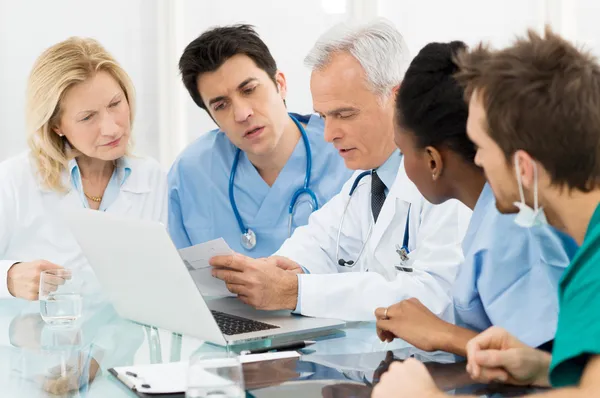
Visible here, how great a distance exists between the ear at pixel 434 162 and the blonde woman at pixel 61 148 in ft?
3.77

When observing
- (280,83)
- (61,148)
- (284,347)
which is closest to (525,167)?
(284,347)

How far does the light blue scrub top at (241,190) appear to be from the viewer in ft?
8.33

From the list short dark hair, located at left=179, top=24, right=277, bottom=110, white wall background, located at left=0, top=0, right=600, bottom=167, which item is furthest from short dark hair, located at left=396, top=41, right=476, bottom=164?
white wall background, located at left=0, top=0, right=600, bottom=167

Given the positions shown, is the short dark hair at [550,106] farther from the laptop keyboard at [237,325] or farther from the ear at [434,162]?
the laptop keyboard at [237,325]

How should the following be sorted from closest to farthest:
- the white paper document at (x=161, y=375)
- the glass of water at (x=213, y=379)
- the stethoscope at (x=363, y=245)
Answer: the glass of water at (x=213, y=379) → the white paper document at (x=161, y=375) → the stethoscope at (x=363, y=245)

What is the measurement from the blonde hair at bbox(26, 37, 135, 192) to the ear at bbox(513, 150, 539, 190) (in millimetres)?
1556

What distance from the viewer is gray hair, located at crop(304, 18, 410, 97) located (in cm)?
188

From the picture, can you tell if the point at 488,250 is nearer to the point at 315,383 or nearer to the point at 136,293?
the point at 315,383

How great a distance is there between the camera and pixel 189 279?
1427 millimetres

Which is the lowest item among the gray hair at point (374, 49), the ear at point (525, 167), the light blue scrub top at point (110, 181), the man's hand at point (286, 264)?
the man's hand at point (286, 264)

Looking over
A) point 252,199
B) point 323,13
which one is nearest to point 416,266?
point 252,199

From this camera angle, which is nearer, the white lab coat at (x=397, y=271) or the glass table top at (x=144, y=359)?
the glass table top at (x=144, y=359)

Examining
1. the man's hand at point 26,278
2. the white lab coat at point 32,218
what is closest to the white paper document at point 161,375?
the man's hand at point 26,278

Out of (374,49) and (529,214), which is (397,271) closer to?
(374,49)
